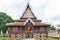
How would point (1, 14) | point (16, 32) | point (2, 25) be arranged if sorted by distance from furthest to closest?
point (1, 14)
point (2, 25)
point (16, 32)

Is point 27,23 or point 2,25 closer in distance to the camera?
point 27,23

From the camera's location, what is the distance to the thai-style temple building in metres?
35.9

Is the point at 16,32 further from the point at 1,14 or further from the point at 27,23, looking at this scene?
the point at 1,14

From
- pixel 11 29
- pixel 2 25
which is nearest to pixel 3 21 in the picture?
pixel 2 25

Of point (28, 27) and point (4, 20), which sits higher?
point (4, 20)

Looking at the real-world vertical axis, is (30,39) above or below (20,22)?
below

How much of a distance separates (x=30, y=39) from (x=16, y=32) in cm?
278

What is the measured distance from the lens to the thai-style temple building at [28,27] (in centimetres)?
3591

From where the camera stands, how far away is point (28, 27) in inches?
1460

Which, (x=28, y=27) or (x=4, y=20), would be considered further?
(x=4, y=20)

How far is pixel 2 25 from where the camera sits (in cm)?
5897

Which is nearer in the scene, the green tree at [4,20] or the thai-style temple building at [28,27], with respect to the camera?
the thai-style temple building at [28,27]

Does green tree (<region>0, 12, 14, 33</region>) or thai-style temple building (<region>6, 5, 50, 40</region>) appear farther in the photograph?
green tree (<region>0, 12, 14, 33</region>)

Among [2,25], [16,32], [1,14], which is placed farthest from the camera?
[1,14]
